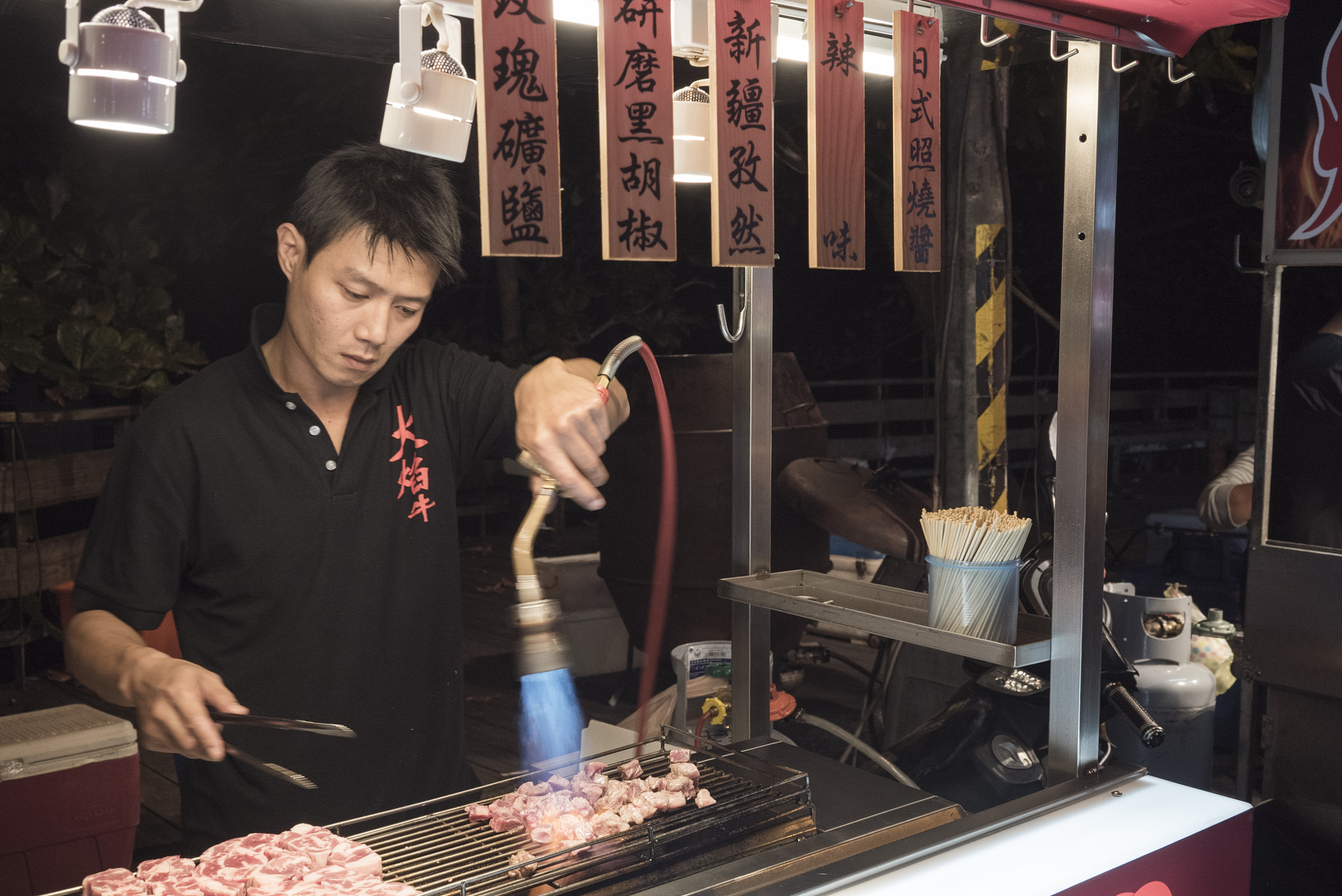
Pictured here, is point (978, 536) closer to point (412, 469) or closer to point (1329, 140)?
point (412, 469)

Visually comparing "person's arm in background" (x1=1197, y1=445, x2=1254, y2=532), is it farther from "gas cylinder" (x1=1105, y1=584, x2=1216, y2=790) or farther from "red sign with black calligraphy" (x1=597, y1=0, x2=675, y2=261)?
"red sign with black calligraphy" (x1=597, y1=0, x2=675, y2=261)

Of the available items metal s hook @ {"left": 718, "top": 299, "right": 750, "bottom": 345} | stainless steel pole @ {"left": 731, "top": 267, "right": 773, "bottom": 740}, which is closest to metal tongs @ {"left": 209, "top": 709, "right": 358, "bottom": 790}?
stainless steel pole @ {"left": 731, "top": 267, "right": 773, "bottom": 740}

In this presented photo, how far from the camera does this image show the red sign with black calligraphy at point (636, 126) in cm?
148

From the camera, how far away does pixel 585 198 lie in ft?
27.0

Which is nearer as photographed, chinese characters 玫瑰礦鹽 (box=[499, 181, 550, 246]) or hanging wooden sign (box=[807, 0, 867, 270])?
chinese characters 玫瑰礦鹽 (box=[499, 181, 550, 246])

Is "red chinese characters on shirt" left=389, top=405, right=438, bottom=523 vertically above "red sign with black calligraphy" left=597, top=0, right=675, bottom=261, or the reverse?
"red sign with black calligraphy" left=597, top=0, right=675, bottom=261

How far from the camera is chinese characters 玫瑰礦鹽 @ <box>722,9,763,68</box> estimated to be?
5.29ft

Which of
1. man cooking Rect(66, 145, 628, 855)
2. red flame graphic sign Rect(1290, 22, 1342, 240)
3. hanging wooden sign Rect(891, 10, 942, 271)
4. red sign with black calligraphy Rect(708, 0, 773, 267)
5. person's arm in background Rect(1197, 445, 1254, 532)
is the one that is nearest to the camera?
red sign with black calligraphy Rect(708, 0, 773, 267)

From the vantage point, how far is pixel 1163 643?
3.58 meters

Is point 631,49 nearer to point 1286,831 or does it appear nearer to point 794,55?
point 794,55

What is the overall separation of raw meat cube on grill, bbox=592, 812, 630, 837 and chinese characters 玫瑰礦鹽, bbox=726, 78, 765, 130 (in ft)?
3.69

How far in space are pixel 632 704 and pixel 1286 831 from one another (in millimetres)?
3251

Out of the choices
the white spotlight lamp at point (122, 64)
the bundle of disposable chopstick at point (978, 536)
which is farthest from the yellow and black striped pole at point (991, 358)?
the white spotlight lamp at point (122, 64)

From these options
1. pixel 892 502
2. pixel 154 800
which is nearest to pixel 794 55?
pixel 892 502
